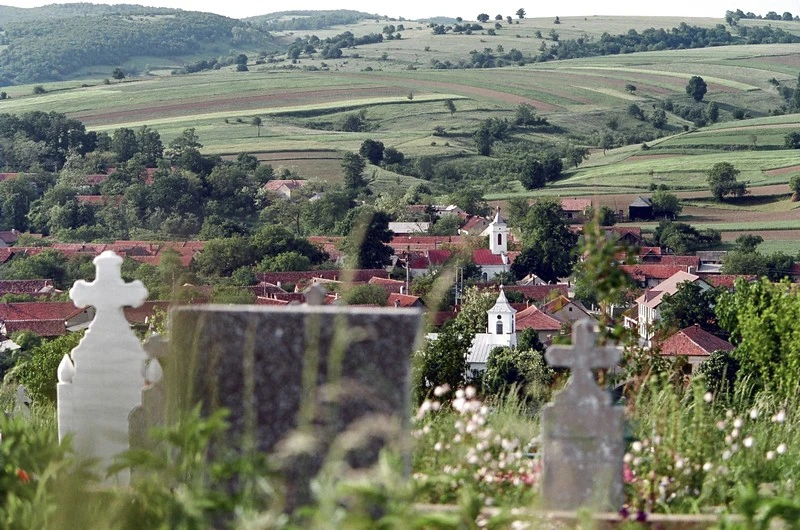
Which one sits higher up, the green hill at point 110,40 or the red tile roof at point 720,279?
the green hill at point 110,40

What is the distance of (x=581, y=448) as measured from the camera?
4055mm

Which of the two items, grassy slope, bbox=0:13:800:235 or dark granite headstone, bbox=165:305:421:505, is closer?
dark granite headstone, bbox=165:305:421:505

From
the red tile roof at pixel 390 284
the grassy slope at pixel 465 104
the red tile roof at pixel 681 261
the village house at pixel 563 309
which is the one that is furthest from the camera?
the grassy slope at pixel 465 104

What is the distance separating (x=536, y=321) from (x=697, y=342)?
6.77m

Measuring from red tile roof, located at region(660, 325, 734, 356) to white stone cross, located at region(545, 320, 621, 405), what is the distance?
32963 millimetres

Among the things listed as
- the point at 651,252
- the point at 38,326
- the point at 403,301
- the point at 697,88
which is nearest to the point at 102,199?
the point at 651,252

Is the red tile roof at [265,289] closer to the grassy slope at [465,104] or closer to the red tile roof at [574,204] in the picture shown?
the red tile roof at [574,204]

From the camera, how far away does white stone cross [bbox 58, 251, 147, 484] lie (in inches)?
204

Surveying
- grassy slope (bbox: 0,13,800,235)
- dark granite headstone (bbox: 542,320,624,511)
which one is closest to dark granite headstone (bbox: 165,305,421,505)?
dark granite headstone (bbox: 542,320,624,511)

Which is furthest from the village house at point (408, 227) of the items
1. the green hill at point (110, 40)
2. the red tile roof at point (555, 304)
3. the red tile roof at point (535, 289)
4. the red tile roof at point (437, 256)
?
the green hill at point (110, 40)

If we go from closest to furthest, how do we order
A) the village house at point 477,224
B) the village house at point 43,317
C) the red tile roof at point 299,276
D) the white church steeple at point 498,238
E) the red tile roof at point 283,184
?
the village house at point 43,317 < the red tile roof at point 299,276 < the white church steeple at point 498,238 < the village house at point 477,224 < the red tile roof at point 283,184

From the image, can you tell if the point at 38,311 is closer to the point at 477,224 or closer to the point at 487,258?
the point at 487,258

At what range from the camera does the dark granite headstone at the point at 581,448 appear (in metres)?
4.04

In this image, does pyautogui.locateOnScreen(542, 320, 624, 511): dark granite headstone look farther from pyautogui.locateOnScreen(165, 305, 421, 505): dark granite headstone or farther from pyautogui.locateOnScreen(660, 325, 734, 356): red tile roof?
pyautogui.locateOnScreen(660, 325, 734, 356): red tile roof
